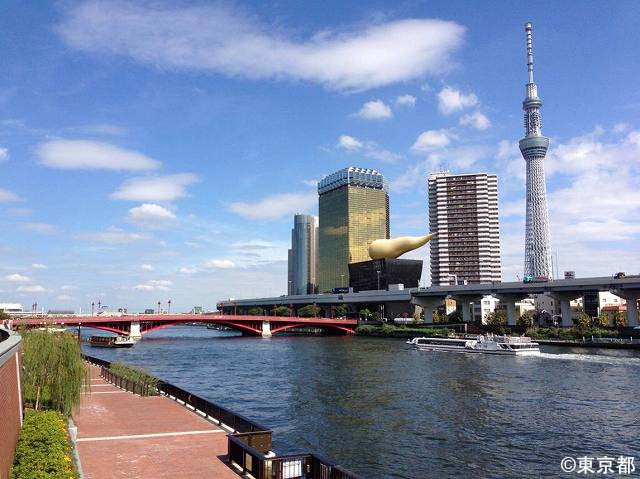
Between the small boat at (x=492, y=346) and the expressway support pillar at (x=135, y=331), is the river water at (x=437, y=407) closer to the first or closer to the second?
the small boat at (x=492, y=346)

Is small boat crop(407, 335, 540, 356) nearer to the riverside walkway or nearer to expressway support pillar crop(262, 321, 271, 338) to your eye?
expressway support pillar crop(262, 321, 271, 338)

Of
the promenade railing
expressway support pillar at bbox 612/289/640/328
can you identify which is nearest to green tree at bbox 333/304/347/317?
expressway support pillar at bbox 612/289/640/328

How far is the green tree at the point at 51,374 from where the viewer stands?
27109mm

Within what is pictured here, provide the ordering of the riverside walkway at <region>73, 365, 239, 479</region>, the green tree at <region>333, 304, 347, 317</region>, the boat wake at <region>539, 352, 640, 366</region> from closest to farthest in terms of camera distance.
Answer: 1. the riverside walkway at <region>73, 365, 239, 479</region>
2. the boat wake at <region>539, 352, 640, 366</region>
3. the green tree at <region>333, 304, 347, 317</region>

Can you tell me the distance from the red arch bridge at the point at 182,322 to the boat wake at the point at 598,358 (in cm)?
7242

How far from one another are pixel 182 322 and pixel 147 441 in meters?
109

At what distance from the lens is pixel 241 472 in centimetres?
1898

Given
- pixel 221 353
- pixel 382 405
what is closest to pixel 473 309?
pixel 221 353

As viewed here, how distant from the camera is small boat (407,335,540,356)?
85.1m

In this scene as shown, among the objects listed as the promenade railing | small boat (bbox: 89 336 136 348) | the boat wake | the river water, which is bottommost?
small boat (bbox: 89 336 136 348)

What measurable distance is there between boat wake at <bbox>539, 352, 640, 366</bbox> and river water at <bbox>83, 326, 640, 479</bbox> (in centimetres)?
15

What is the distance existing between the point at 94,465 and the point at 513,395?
3697 centimetres

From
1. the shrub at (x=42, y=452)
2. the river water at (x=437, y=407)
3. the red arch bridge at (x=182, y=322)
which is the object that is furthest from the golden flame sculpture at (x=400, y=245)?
the shrub at (x=42, y=452)

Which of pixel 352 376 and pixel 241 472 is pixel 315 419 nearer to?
pixel 241 472
